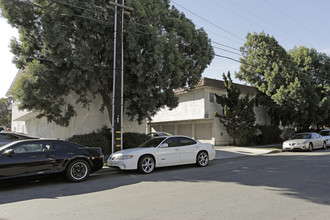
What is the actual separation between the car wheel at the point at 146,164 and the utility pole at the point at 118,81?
201cm

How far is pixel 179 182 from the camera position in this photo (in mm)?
7613

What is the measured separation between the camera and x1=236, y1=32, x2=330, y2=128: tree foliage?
23781 mm

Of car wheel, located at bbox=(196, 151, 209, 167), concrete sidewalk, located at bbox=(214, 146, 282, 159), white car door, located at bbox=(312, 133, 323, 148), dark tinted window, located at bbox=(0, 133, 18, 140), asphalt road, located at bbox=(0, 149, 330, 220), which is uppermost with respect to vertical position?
dark tinted window, located at bbox=(0, 133, 18, 140)

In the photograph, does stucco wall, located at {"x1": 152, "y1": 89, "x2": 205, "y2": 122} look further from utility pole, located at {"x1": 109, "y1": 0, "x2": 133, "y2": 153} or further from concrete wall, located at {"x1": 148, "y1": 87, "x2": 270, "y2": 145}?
utility pole, located at {"x1": 109, "y1": 0, "x2": 133, "y2": 153}

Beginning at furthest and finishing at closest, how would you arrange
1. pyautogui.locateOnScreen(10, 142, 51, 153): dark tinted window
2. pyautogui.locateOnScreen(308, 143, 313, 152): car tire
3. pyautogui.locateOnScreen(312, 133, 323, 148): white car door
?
pyautogui.locateOnScreen(312, 133, 323, 148): white car door
pyautogui.locateOnScreen(308, 143, 313, 152): car tire
pyautogui.locateOnScreen(10, 142, 51, 153): dark tinted window

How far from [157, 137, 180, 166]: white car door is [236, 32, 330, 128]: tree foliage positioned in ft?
51.6

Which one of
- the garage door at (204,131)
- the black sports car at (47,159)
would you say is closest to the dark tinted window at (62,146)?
the black sports car at (47,159)

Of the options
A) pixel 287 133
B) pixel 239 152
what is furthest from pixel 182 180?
pixel 287 133

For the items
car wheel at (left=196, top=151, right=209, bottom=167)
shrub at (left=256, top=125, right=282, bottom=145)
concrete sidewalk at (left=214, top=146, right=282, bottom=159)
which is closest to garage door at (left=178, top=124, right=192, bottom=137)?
shrub at (left=256, top=125, right=282, bottom=145)

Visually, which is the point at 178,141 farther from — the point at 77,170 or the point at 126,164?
the point at 77,170

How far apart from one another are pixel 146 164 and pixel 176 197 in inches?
144

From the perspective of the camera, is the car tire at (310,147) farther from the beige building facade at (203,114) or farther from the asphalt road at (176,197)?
the asphalt road at (176,197)

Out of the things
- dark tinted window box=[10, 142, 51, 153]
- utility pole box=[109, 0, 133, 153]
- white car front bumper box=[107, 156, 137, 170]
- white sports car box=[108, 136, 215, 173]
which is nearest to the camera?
dark tinted window box=[10, 142, 51, 153]

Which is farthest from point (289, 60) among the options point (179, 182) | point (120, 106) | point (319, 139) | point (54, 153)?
point (54, 153)
